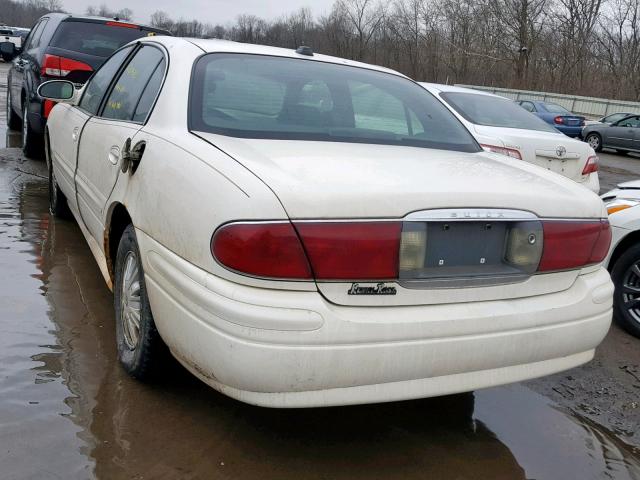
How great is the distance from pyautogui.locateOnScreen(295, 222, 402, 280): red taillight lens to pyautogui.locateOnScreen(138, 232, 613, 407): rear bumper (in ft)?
0.36

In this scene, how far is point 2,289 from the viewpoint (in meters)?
3.95

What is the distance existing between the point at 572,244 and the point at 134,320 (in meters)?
1.85

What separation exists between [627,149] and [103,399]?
20606 mm

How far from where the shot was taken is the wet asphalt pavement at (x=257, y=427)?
2.42 m

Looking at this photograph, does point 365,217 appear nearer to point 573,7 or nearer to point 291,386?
point 291,386

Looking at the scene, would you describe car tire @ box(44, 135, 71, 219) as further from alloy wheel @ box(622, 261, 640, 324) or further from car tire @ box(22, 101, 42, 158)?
alloy wheel @ box(622, 261, 640, 324)

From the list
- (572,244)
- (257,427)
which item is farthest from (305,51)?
(257,427)

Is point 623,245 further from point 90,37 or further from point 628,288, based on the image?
point 90,37

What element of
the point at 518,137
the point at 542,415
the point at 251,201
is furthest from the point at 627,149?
the point at 251,201

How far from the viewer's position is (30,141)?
8062 mm

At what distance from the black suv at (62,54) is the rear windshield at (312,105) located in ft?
16.2

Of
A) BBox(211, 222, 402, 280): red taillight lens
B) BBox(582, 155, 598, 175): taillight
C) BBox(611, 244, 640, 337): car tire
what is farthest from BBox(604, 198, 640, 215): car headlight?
BBox(211, 222, 402, 280): red taillight lens

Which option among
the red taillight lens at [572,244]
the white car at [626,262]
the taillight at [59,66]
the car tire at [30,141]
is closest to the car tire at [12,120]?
the car tire at [30,141]

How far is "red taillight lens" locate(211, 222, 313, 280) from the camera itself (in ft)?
6.88
